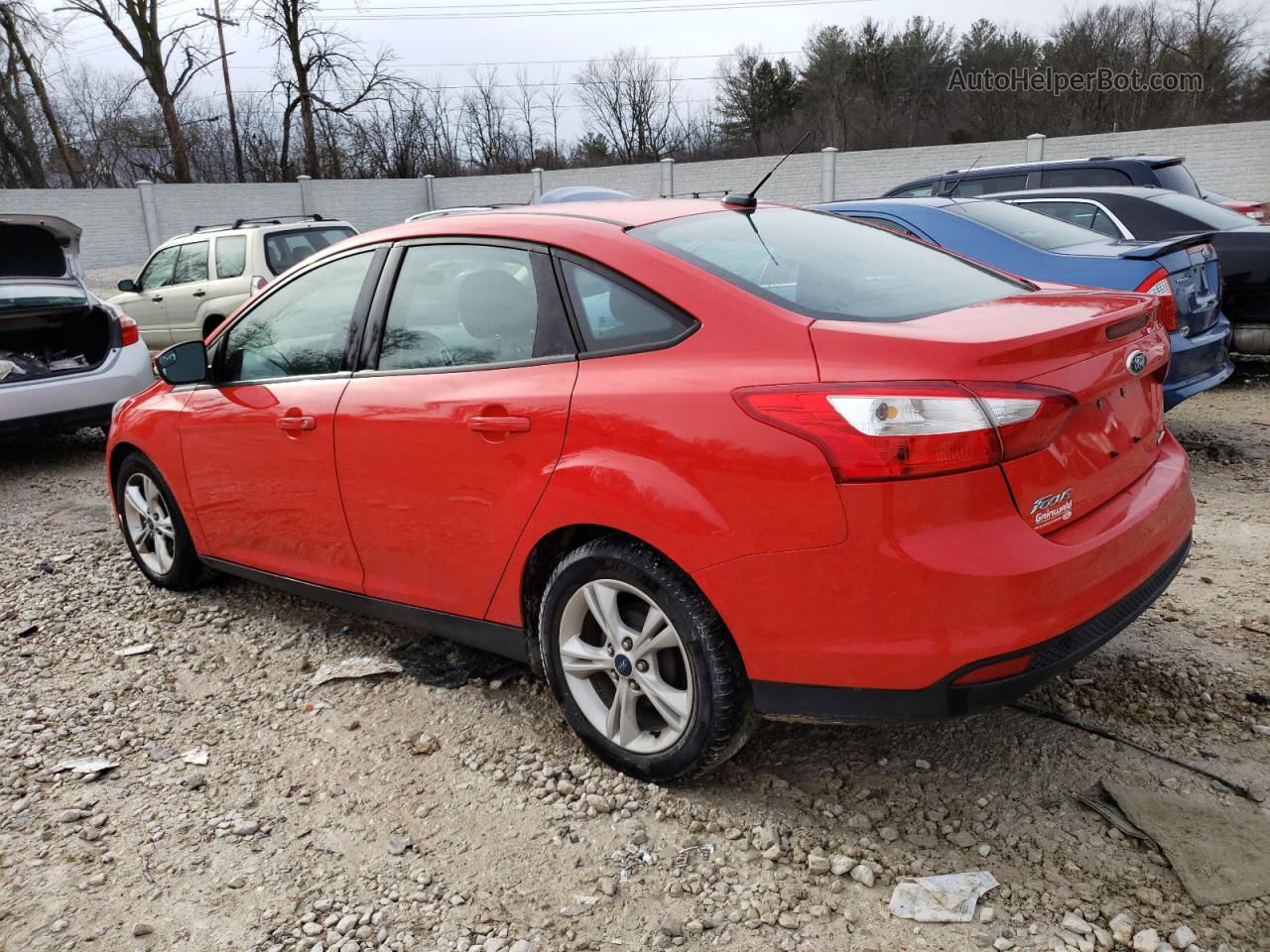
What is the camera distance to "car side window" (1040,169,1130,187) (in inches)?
387

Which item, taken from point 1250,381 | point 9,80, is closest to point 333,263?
point 1250,381

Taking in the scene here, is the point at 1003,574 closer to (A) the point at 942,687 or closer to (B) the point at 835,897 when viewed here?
(A) the point at 942,687

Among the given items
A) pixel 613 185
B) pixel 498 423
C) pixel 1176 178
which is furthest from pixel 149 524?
pixel 613 185

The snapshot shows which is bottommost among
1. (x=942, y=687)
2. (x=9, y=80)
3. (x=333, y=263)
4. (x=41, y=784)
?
(x=41, y=784)

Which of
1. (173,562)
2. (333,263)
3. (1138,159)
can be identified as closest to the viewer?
(333,263)

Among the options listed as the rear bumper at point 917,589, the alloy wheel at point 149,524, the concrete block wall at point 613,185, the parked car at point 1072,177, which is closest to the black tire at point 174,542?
the alloy wheel at point 149,524

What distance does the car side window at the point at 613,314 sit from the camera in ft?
8.63

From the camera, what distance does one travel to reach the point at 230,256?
10812 millimetres

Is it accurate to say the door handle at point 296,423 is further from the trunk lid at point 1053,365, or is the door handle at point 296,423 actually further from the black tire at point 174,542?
the trunk lid at point 1053,365

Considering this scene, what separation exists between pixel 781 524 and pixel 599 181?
2857cm

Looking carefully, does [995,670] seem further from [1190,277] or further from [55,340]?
[55,340]

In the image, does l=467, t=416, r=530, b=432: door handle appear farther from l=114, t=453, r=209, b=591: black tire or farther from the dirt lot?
l=114, t=453, r=209, b=591: black tire

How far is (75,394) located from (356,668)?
4458 mm

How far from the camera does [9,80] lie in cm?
3369
